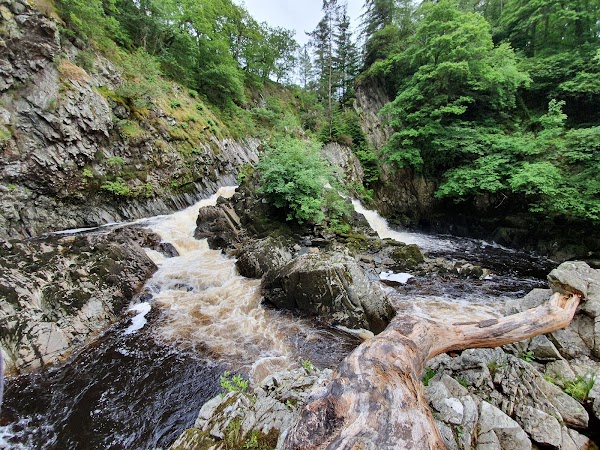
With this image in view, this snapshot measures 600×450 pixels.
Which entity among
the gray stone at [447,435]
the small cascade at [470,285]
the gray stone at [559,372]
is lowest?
the small cascade at [470,285]

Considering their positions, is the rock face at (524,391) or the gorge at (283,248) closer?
the rock face at (524,391)

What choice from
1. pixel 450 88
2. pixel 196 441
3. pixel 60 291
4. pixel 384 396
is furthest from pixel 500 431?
pixel 450 88

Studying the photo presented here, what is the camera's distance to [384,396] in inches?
90.0

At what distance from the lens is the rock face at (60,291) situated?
4.93 m

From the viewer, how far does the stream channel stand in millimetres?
3885

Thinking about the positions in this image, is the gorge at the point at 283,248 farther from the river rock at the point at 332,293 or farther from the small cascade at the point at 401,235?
the small cascade at the point at 401,235

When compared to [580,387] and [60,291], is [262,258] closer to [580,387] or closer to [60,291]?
[60,291]

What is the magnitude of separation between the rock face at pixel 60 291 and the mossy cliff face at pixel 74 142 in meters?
3.47

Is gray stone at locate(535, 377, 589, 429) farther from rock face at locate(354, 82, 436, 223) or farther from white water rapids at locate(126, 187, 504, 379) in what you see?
rock face at locate(354, 82, 436, 223)

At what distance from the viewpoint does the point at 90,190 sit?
10.6 meters

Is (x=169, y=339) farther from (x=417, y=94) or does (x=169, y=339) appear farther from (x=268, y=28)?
(x=268, y=28)

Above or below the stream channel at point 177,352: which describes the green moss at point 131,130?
above

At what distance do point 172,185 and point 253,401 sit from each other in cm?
1227

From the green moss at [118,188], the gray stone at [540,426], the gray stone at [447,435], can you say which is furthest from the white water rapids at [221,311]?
the gray stone at [540,426]
